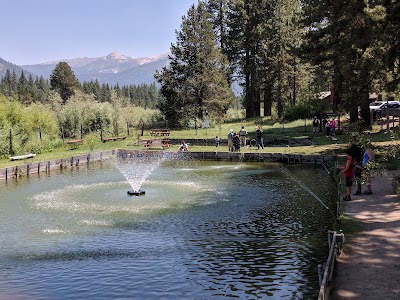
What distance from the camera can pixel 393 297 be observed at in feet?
32.1

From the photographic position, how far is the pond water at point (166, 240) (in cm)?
1244

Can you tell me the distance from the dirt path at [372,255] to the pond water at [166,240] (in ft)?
3.54

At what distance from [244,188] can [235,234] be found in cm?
936

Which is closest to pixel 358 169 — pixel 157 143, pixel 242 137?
pixel 242 137

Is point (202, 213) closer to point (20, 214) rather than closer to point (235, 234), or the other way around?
point (235, 234)

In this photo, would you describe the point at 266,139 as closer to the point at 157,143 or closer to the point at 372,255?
the point at 157,143

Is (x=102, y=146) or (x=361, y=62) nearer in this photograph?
(x=361, y=62)

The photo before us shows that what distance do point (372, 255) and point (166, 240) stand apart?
6.98 meters

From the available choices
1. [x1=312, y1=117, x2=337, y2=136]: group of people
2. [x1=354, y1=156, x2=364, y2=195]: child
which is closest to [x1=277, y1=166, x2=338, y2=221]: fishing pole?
[x1=354, y1=156, x2=364, y2=195]: child

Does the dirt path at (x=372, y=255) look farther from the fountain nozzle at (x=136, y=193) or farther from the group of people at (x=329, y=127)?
the group of people at (x=329, y=127)

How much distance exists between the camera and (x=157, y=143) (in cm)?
4966

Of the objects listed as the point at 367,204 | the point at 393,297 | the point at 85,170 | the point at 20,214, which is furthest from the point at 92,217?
the point at 85,170

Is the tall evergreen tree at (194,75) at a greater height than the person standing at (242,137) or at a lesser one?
greater

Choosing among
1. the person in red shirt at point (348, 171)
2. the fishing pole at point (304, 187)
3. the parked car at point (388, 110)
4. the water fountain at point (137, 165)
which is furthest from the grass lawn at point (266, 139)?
the person in red shirt at point (348, 171)
